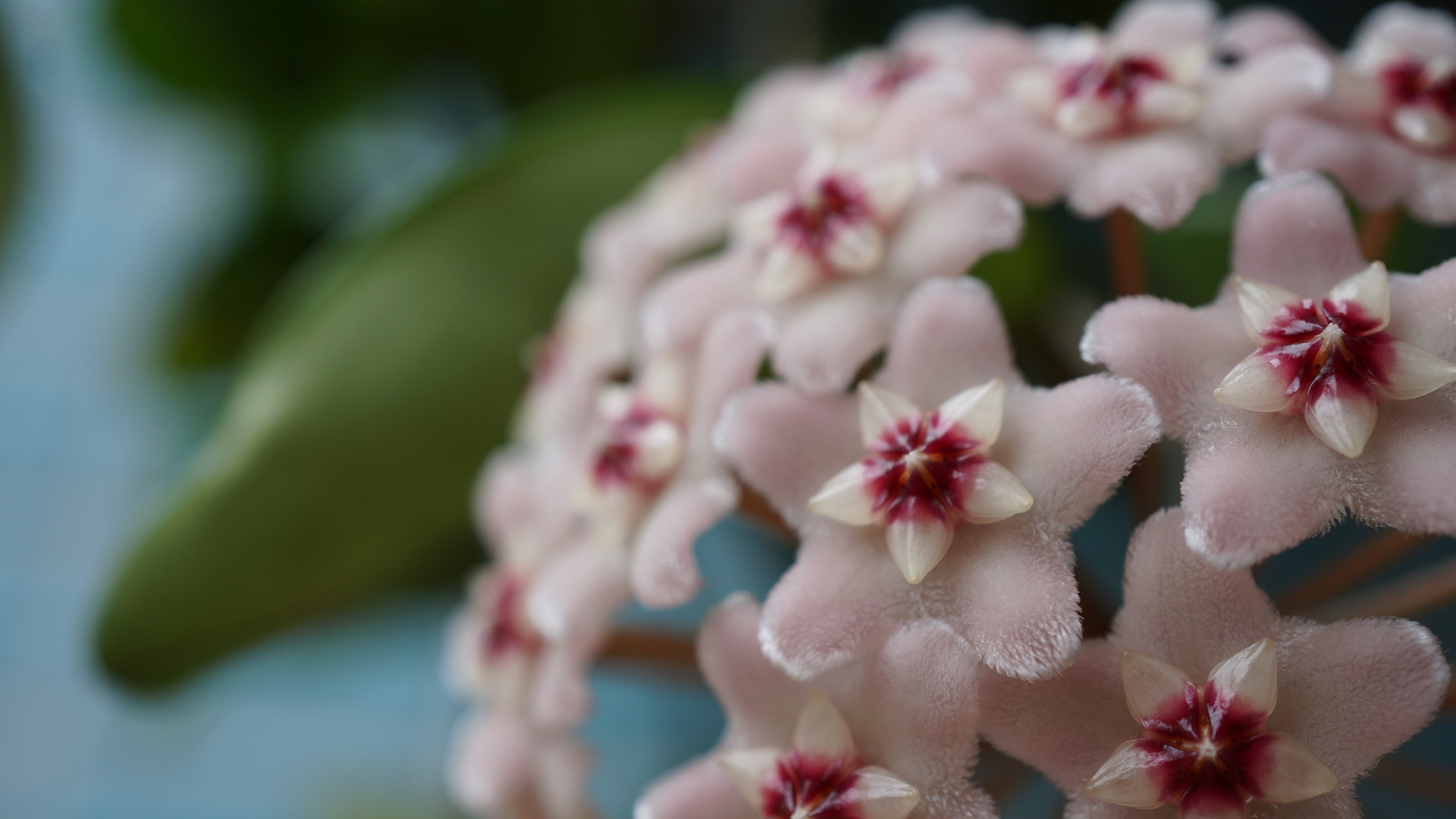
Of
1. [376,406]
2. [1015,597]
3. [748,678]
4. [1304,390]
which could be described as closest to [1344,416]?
[1304,390]

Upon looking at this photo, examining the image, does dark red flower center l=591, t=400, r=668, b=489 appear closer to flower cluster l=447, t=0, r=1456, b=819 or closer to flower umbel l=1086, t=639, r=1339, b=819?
flower cluster l=447, t=0, r=1456, b=819

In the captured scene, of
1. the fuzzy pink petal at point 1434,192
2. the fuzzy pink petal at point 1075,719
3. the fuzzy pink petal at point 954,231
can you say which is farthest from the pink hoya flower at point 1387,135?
the fuzzy pink petal at point 1075,719

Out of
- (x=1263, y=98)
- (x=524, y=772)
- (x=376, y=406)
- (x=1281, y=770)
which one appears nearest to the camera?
(x=1281, y=770)

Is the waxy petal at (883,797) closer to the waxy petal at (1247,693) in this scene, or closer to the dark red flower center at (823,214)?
the waxy petal at (1247,693)

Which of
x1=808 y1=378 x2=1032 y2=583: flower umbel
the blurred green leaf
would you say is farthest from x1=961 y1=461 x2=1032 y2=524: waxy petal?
the blurred green leaf

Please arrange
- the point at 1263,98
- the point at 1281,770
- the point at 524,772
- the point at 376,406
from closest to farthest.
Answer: the point at 1281,770
the point at 1263,98
the point at 524,772
the point at 376,406

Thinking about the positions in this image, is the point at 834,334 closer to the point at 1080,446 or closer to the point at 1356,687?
the point at 1080,446
